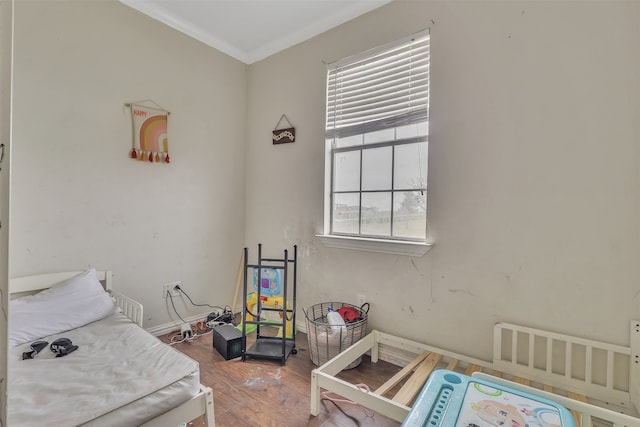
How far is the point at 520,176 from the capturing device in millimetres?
1668

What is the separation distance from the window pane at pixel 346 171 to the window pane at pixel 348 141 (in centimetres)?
7

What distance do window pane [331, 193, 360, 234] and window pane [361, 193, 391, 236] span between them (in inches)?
2.5

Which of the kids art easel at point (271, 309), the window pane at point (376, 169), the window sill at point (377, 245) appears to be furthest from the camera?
the window pane at point (376, 169)

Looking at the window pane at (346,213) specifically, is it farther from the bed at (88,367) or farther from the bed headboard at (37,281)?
the bed headboard at (37,281)

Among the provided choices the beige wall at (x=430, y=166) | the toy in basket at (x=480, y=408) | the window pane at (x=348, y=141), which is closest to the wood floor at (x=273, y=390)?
the beige wall at (x=430, y=166)

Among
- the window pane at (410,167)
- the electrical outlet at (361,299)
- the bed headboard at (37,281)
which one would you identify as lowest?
the electrical outlet at (361,299)

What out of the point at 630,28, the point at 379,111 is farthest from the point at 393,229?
the point at 630,28

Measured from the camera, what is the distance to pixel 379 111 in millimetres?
2209

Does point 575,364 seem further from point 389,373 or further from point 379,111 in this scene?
point 379,111

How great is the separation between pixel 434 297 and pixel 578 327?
2.35 feet

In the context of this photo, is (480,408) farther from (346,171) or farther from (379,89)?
(379,89)

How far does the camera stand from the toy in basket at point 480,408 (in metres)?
0.90

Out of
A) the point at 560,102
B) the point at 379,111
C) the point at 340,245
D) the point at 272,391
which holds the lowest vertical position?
the point at 272,391

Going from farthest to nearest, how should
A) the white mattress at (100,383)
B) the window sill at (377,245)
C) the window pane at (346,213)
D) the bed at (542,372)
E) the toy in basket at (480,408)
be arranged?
the window pane at (346,213)
the window sill at (377,245)
the bed at (542,372)
the white mattress at (100,383)
the toy in basket at (480,408)
